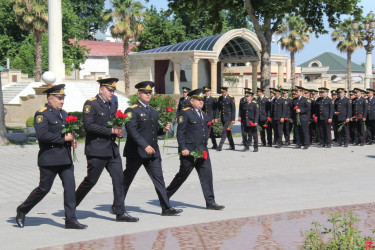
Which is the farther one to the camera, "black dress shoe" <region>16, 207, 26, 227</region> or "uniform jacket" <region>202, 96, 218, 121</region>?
"uniform jacket" <region>202, 96, 218, 121</region>

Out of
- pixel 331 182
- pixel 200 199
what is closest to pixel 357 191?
pixel 331 182

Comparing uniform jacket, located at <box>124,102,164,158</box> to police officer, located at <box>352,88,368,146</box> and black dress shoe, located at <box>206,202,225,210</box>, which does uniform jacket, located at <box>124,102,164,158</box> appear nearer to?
black dress shoe, located at <box>206,202,225,210</box>

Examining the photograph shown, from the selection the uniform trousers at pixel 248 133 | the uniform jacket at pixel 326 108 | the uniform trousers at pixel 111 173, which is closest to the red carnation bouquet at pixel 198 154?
the uniform trousers at pixel 111 173

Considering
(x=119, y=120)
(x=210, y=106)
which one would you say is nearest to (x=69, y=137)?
(x=119, y=120)

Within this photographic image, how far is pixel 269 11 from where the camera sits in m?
24.5

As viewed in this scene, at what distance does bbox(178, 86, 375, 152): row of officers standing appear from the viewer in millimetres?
19406

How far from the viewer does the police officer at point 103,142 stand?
862 centimetres

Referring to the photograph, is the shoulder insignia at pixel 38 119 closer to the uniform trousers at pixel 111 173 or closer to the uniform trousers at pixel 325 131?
the uniform trousers at pixel 111 173

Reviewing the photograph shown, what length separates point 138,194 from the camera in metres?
11.4

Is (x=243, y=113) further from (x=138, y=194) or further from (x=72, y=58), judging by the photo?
(x=72, y=58)

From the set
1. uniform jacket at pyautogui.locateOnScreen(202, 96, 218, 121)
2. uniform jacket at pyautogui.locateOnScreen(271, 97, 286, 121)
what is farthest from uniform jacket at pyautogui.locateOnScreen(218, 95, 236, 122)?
uniform jacket at pyautogui.locateOnScreen(271, 97, 286, 121)

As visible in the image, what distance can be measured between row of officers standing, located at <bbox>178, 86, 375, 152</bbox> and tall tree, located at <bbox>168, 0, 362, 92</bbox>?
407 centimetres

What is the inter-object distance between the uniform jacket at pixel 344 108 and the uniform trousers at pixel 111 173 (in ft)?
45.0

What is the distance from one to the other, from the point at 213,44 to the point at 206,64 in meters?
5.82
